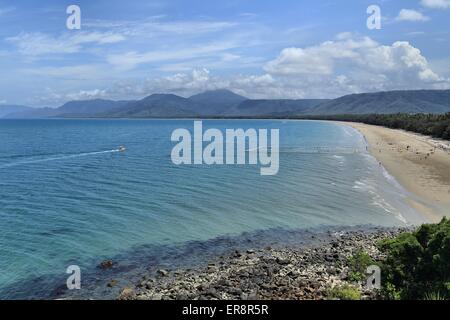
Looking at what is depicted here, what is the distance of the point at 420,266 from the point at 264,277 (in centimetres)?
639

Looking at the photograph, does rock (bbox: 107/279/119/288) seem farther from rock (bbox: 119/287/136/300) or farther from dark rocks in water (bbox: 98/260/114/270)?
dark rocks in water (bbox: 98/260/114/270)

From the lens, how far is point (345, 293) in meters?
14.7

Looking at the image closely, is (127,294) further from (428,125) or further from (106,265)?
(428,125)

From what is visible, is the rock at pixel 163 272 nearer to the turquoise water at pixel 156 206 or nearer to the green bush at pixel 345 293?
the turquoise water at pixel 156 206

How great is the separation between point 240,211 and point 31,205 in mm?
17251

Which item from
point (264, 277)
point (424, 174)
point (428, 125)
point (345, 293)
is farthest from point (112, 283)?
point (428, 125)

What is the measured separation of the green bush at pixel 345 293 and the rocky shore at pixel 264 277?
17 cm

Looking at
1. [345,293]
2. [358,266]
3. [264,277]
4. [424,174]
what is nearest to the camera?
[345,293]

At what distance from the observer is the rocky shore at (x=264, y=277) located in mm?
15883

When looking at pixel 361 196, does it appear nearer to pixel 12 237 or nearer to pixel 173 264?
pixel 173 264

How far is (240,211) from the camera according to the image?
102 ft
